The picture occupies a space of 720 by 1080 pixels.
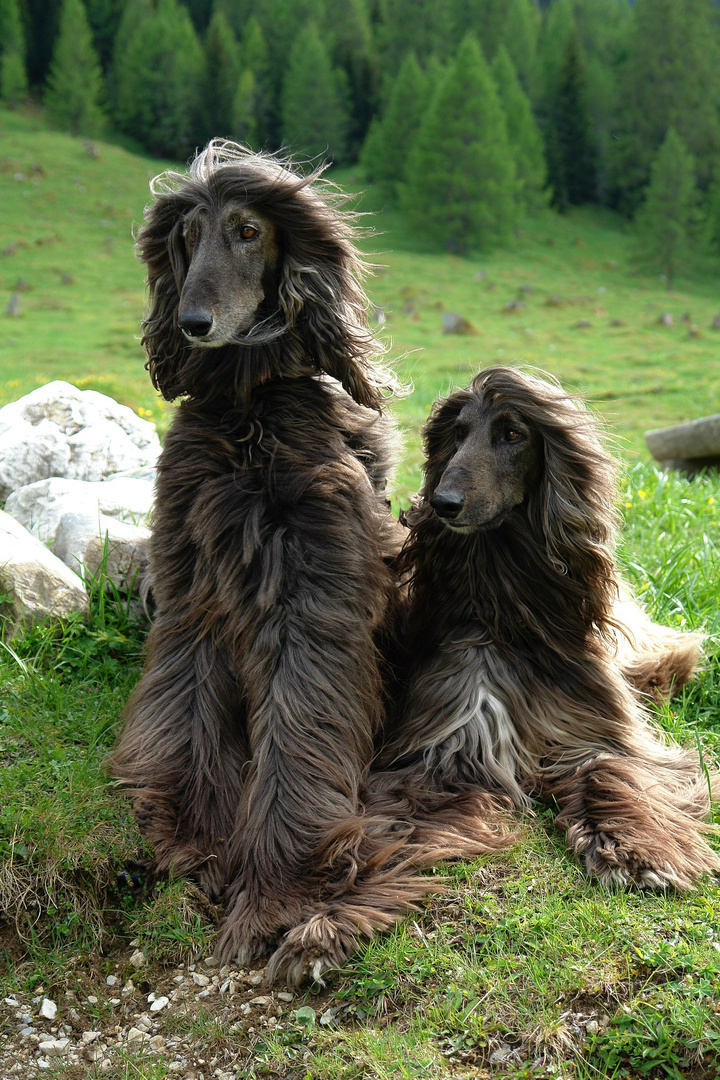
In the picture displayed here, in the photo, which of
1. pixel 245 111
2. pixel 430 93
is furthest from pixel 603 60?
pixel 245 111

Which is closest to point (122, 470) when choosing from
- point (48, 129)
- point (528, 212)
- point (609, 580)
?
point (609, 580)

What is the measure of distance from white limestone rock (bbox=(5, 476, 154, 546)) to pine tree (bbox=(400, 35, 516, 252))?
134 ft

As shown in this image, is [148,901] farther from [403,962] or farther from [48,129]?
[48,129]

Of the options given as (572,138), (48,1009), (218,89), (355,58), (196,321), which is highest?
(355,58)

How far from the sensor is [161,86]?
60062mm

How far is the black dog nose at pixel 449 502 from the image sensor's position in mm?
3385

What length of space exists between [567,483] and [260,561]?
3.66 ft

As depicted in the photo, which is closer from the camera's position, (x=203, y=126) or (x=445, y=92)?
(x=445, y=92)

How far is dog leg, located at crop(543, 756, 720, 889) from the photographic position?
3.17m

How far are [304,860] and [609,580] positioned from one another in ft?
4.89

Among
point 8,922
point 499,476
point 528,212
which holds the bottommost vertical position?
point 528,212

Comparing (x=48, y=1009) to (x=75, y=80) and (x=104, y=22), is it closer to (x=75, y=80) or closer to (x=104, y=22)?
(x=75, y=80)

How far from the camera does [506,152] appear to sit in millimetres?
48906

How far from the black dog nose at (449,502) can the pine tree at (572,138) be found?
5800 centimetres
